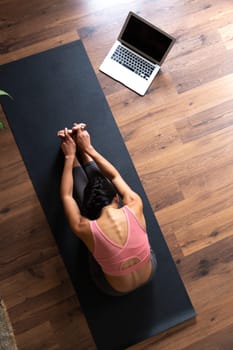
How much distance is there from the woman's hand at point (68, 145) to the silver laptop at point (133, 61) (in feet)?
1.18

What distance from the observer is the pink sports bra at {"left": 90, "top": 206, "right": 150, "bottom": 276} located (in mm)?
1508

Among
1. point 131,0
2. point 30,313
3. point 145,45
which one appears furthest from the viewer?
point 131,0

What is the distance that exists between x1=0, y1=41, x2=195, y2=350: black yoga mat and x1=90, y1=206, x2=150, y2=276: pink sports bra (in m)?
0.30

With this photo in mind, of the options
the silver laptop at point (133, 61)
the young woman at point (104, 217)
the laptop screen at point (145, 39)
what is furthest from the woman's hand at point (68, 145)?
the laptop screen at point (145, 39)

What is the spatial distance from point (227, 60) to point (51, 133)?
87 cm

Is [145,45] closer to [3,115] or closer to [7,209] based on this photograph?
[3,115]

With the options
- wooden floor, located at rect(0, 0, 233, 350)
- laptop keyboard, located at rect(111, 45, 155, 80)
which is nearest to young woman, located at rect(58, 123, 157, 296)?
wooden floor, located at rect(0, 0, 233, 350)

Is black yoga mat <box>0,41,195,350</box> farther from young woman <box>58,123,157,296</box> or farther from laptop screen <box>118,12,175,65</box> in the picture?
laptop screen <box>118,12,175,65</box>

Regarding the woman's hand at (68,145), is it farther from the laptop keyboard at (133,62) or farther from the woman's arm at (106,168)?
the laptop keyboard at (133,62)

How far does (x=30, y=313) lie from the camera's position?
1780 millimetres

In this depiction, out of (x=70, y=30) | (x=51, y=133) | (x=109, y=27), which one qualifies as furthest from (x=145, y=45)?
(x=51, y=133)

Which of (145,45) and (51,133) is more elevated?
(145,45)

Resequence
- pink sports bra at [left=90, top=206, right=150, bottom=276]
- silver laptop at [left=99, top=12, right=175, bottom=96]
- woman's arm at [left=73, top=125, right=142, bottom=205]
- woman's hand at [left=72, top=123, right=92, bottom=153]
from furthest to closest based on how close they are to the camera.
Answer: silver laptop at [left=99, top=12, right=175, bottom=96] < woman's hand at [left=72, top=123, right=92, bottom=153] < woman's arm at [left=73, top=125, right=142, bottom=205] < pink sports bra at [left=90, top=206, right=150, bottom=276]

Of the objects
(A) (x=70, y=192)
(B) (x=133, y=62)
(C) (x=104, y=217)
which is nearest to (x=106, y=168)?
(A) (x=70, y=192)
